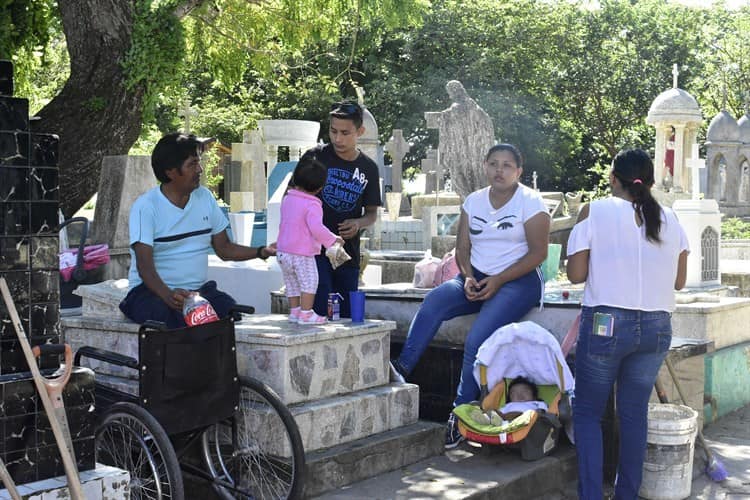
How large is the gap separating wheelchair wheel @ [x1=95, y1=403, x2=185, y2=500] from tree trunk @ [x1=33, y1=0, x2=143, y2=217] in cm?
543

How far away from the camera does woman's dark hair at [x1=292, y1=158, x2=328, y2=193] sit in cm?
536

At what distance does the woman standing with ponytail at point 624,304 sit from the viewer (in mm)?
4969

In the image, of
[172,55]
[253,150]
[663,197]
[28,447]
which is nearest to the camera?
[28,447]

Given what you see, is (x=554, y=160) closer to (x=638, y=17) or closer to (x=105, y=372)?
(x=638, y=17)

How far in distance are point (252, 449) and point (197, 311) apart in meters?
0.74

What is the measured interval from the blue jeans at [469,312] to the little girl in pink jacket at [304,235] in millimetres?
910

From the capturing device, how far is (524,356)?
580 centimetres

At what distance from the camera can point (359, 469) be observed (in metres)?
5.15

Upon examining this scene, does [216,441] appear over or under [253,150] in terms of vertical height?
under

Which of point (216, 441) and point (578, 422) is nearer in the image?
point (216, 441)

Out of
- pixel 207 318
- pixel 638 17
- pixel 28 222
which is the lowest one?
pixel 207 318

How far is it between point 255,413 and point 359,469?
672 mm

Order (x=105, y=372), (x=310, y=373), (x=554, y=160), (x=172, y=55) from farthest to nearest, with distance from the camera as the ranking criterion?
(x=554, y=160)
(x=172, y=55)
(x=105, y=372)
(x=310, y=373)

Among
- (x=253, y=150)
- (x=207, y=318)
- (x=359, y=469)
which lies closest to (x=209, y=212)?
(x=207, y=318)
